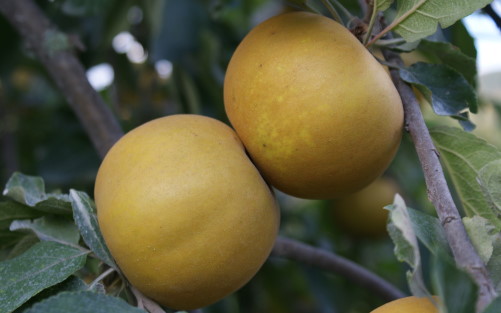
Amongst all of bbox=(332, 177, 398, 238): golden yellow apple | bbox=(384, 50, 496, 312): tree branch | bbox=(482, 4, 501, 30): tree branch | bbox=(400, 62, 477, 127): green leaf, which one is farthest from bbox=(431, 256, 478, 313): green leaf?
bbox=(332, 177, 398, 238): golden yellow apple

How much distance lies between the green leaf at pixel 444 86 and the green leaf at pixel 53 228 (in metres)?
0.53

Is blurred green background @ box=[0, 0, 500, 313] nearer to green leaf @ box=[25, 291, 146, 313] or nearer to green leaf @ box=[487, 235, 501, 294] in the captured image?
green leaf @ box=[487, 235, 501, 294]

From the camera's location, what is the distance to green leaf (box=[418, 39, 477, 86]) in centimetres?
95

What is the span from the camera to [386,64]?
902mm

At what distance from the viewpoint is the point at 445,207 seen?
2.21 ft

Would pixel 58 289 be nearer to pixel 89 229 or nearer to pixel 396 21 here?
pixel 89 229

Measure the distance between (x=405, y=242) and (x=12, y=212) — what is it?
607mm

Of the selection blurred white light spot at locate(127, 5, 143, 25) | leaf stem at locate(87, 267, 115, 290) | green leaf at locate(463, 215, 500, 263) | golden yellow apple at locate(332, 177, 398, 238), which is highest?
green leaf at locate(463, 215, 500, 263)

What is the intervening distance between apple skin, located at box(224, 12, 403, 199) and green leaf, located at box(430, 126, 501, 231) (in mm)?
97

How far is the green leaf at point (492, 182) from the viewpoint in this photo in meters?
0.75

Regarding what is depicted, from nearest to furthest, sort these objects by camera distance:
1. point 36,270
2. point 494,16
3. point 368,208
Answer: point 36,270 < point 494,16 < point 368,208

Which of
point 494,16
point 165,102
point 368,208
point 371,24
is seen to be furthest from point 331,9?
point 165,102

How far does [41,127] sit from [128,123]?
2.50 feet

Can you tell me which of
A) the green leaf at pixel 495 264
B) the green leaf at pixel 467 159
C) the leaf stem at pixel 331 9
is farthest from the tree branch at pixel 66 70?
the green leaf at pixel 495 264
